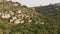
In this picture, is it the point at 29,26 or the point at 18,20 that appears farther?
the point at 18,20

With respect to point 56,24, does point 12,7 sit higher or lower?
higher

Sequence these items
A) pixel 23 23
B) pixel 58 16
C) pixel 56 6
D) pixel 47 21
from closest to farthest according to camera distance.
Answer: pixel 23 23 < pixel 47 21 < pixel 58 16 < pixel 56 6

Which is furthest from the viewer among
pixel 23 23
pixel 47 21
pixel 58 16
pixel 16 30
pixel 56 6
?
pixel 56 6

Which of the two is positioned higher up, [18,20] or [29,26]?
[18,20]

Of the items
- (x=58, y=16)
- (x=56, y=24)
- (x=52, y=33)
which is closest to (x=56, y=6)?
(x=58, y=16)

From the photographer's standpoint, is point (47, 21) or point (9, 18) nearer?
point (9, 18)

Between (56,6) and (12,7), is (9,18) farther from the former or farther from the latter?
(56,6)

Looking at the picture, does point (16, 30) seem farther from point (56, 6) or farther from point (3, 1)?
point (56, 6)
